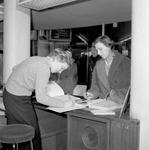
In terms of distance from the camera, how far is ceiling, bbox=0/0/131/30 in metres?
2.46

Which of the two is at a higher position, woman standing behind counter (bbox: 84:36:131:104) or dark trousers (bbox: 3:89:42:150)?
woman standing behind counter (bbox: 84:36:131:104)

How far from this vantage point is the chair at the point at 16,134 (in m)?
1.63

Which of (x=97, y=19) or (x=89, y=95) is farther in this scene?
(x=97, y=19)

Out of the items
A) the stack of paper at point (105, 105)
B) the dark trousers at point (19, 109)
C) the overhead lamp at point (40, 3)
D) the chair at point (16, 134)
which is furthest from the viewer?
the overhead lamp at point (40, 3)

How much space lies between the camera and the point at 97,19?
3.05 meters

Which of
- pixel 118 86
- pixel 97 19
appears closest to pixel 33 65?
pixel 118 86

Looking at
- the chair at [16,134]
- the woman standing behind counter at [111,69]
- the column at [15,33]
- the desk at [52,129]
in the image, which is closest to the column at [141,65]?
the woman standing behind counter at [111,69]

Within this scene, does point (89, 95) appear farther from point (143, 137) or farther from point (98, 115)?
point (143, 137)

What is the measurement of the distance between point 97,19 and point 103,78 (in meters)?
1.12

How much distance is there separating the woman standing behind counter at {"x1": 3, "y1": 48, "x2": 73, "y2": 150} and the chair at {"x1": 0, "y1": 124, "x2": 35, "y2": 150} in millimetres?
182

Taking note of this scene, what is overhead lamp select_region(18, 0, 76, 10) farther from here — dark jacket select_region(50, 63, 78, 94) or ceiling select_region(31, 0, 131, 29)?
dark jacket select_region(50, 63, 78, 94)

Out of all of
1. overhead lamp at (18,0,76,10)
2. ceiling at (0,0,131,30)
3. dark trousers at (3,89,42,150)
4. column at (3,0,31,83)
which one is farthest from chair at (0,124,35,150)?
ceiling at (0,0,131,30)

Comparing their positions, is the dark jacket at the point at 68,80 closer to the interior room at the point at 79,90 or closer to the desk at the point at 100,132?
the interior room at the point at 79,90

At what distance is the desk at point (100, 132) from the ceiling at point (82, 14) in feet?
4.27
